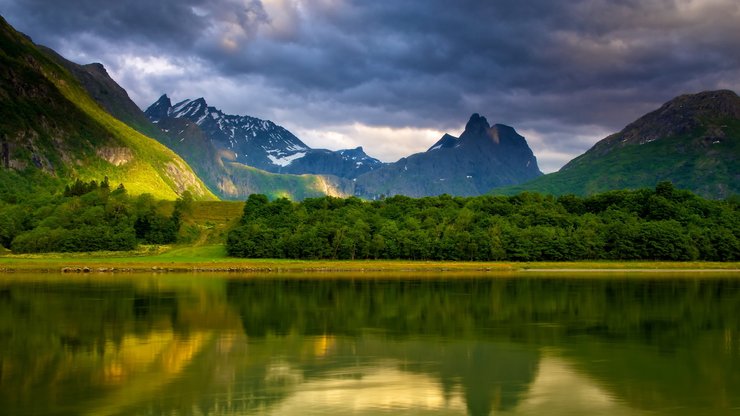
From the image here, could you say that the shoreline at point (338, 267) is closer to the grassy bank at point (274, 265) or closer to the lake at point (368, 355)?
the grassy bank at point (274, 265)

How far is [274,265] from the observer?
134250 mm

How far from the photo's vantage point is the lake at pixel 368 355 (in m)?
26.3

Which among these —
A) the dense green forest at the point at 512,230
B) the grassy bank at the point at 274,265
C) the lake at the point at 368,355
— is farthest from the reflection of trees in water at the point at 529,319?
the dense green forest at the point at 512,230

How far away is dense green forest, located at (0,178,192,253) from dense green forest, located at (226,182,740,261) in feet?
91.1

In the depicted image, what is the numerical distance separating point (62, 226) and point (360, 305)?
128804 millimetres

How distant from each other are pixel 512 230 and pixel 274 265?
5649 centimetres

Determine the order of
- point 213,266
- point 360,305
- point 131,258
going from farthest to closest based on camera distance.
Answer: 1. point 131,258
2. point 213,266
3. point 360,305

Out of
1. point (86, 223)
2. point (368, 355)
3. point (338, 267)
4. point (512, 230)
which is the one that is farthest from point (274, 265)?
point (368, 355)

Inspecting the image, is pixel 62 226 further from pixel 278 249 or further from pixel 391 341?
pixel 391 341

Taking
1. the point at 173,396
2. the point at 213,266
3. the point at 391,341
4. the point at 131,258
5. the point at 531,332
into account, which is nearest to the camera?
the point at 173,396

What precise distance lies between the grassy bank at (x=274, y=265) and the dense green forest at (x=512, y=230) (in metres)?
6.46

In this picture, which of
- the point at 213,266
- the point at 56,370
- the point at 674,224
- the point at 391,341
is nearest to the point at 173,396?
the point at 56,370

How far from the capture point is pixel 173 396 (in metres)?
27.2

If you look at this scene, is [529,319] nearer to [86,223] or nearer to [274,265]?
[274,265]
